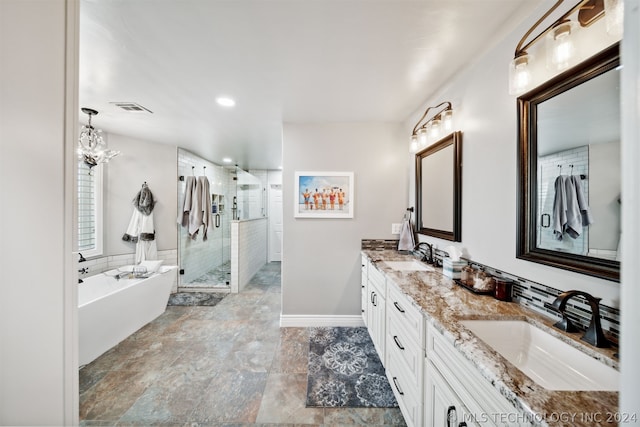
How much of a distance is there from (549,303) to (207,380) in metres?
2.32

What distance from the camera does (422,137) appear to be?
89.4 inches

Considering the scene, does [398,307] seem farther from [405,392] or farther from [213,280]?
[213,280]

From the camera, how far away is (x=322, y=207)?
9.24 ft

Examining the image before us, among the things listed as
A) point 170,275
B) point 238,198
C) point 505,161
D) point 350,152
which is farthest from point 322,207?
point 238,198

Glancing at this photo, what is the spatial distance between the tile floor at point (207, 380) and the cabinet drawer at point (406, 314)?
686mm

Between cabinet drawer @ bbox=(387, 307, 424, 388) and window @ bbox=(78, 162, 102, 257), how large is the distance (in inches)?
144

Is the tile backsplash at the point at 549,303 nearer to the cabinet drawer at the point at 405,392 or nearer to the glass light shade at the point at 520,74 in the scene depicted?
the cabinet drawer at the point at 405,392

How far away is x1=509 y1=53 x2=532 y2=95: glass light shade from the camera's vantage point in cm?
116

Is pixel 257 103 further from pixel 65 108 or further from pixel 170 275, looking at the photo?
pixel 170 275

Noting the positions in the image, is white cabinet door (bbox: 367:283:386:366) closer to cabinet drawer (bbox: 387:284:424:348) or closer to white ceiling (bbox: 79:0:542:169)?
cabinet drawer (bbox: 387:284:424:348)

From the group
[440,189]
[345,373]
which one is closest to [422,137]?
[440,189]

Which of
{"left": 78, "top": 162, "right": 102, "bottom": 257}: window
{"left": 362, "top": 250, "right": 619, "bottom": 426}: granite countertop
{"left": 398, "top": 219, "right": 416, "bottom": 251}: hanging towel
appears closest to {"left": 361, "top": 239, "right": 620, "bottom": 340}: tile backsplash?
{"left": 362, "top": 250, "right": 619, "bottom": 426}: granite countertop

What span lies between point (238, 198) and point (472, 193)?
420cm

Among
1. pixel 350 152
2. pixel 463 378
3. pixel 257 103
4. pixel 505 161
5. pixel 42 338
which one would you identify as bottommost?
pixel 463 378
